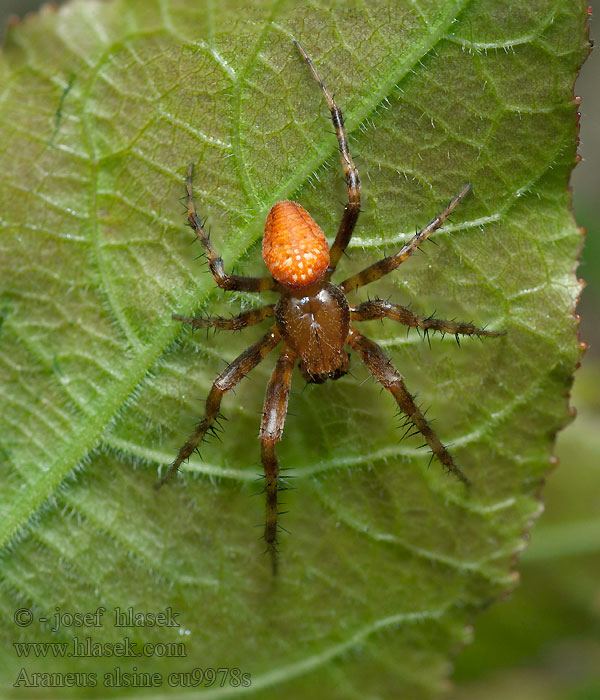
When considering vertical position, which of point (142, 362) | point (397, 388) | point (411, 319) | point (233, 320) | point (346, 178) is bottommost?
point (142, 362)

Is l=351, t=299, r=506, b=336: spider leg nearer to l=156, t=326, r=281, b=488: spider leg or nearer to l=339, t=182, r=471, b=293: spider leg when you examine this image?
l=339, t=182, r=471, b=293: spider leg

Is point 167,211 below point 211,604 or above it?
above

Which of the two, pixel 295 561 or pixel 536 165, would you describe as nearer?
pixel 536 165

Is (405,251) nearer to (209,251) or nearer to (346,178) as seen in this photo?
(346,178)

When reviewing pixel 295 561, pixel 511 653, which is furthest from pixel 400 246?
pixel 511 653

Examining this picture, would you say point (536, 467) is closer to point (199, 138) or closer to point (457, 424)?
point (457, 424)

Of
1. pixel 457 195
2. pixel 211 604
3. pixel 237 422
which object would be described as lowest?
pixel 211 604

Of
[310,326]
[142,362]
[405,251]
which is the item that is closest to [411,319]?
[405,251]

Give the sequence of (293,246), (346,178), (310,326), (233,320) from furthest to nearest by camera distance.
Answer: (310,326) < (233,320) < (346,178) < (293,246)

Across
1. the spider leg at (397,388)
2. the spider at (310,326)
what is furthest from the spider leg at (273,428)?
the spider leg at (397,388)
